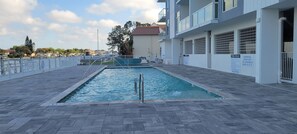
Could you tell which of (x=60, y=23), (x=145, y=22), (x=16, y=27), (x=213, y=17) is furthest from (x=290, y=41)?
(x=145, y=22)

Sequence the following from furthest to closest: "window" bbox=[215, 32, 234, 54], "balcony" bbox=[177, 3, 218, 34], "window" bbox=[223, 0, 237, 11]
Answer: "window" bbox=[215, 32, 234, 54] → "balcony" bbox=[177, 3, 218, 34] → "window" bbox=[223, 0, 237, 11]

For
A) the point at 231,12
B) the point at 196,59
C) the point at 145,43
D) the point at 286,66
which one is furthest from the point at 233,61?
the point at 145,43

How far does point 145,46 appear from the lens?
5044 cm

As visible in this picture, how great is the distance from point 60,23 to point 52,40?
37.7ft

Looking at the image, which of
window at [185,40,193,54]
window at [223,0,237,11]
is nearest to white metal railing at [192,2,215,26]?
window at [223,0,237,11]

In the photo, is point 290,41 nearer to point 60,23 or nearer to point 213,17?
point 213,17

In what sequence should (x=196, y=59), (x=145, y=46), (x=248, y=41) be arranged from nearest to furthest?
(x=248, y=41)
(x=196, y=59)
(x=145, y=46)

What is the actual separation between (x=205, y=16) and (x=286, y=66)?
7.32 m

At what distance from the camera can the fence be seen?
14.4 metres

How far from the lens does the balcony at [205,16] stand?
1645 centimetres

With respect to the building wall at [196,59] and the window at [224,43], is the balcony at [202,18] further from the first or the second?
the window at [224,43]

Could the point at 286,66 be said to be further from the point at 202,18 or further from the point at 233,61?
the point at 202,18

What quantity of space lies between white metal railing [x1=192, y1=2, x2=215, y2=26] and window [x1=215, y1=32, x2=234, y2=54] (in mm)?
1791

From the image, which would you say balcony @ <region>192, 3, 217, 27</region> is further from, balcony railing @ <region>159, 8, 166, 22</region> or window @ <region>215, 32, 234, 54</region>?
balcony railing @ <region>159, 8, 166, 22</region>
